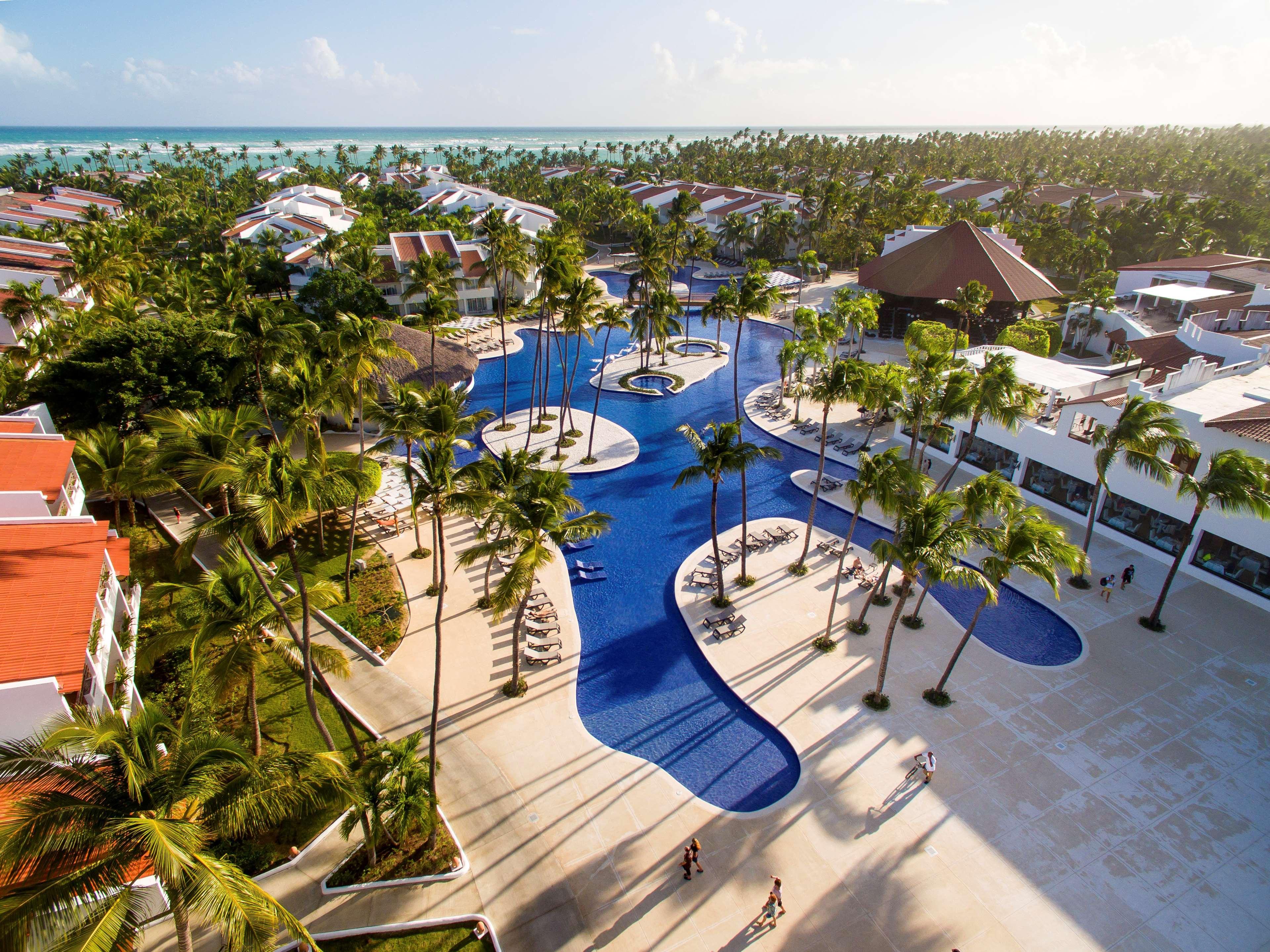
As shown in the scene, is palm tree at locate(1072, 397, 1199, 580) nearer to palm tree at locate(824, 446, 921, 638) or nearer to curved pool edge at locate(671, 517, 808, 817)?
palm tree at locate(824, 446, 921, 638)

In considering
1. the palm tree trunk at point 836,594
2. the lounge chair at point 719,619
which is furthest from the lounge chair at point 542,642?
the palm tree trunk at point 836,594

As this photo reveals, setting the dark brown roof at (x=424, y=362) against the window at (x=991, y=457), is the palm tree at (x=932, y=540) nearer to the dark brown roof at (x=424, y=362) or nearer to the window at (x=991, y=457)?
the window at (x=991, y=457)

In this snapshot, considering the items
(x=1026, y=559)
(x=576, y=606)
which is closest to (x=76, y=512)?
(x=576, y=606)

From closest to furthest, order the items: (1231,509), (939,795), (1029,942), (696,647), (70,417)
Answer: (1029,942)
(939,795)
(1231,509)
(696,647)
(70,417)

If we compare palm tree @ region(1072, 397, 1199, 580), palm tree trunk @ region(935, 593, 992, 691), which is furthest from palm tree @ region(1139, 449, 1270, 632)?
palm tree trunk @ region(935, 593, 992, 691)

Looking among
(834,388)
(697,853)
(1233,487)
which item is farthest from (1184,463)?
(697,853)

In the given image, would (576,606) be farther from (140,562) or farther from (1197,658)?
(1197,658)
